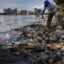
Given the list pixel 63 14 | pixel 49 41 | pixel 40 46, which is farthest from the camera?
pixel 63 14

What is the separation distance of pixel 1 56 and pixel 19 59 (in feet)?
2.41

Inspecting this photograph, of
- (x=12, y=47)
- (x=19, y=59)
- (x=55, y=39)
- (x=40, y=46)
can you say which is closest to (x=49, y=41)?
(x=55, y=39)

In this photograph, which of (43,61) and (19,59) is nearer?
(43,61)

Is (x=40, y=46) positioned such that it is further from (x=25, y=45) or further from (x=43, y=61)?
(x=43, y=61)

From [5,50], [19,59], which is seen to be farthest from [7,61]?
[5,50]

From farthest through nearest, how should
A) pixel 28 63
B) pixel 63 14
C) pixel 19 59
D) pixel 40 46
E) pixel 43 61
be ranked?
pixel 63 14, pixel 40 46, pixel 19 59, pixel 28 63, pixel 43 61

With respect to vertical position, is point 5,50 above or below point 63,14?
below

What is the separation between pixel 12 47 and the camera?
235 inches

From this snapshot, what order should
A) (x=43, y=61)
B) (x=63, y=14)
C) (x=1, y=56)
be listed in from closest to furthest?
(x=43, y=61)
(x=1, y=56)
(x=63, y=14)

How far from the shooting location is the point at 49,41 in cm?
668

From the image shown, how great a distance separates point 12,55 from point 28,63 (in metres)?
0.93

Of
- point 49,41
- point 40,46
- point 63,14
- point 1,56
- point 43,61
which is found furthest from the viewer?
point 63,14

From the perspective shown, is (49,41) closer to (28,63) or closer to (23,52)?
(23,52)

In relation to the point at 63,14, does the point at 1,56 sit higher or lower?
lower
